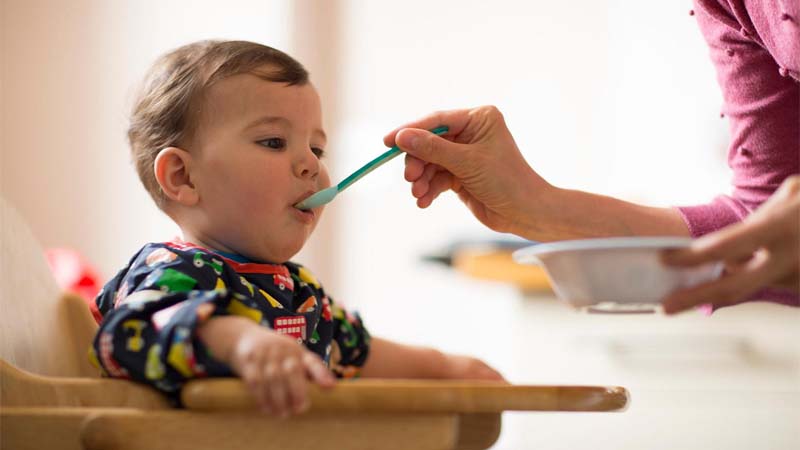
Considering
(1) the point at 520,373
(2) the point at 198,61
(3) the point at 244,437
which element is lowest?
(1) the point at 520,373

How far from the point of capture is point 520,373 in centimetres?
174

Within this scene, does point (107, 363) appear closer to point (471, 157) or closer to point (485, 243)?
point (471, 157)

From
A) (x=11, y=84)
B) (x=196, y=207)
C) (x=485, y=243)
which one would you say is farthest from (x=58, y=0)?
(x=196, y=207)

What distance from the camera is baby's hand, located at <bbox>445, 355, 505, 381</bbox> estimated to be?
110cm

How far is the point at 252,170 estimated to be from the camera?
97 centimetres

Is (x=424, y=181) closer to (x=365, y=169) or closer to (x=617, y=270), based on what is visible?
(x=365, y=169)

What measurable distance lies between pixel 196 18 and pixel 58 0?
41 centimetres

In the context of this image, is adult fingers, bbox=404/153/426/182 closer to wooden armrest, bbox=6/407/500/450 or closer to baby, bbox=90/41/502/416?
baby, bbox=90/41/502/416

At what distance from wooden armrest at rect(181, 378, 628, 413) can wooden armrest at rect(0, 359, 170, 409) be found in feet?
0.28

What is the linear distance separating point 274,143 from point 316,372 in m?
0.42

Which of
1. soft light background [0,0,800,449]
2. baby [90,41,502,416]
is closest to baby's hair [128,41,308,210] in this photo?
baby [90,41,502,416]

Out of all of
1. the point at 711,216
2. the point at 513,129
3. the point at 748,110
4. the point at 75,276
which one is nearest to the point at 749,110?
the point at 748,110

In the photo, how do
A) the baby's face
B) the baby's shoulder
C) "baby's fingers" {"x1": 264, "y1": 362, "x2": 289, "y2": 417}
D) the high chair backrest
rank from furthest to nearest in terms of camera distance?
the baby's shoulder < the baby's face < the high chair backrest < "baby's fingers" {"x1": 264, "y1": 362, "x2": 289, "y2": 417}

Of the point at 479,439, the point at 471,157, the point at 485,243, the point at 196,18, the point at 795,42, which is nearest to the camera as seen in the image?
the point at 479,439
